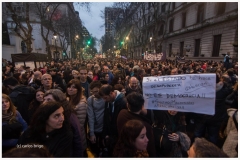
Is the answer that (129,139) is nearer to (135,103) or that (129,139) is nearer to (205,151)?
(135,103)

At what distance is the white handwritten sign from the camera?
7.76 ft

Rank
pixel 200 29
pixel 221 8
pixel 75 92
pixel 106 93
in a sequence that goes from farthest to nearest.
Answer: pixel 200 29 → pixel 221 8 → pixel 75 92 → pixel 106 93

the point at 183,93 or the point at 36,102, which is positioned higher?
the point at 183,93

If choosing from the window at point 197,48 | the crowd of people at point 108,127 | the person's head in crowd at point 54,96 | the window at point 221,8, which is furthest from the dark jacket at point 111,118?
the window at point 197,48

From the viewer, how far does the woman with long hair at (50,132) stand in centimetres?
185

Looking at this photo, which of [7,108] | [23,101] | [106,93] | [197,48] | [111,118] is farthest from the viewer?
[197,48]

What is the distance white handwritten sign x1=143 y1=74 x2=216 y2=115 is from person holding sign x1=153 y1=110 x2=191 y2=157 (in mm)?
141

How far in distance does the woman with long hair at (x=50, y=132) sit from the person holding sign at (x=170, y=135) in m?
1.20

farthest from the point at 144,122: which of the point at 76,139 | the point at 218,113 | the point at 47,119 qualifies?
the point at 218,113

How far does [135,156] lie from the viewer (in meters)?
1.79

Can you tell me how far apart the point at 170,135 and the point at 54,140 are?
1460 millimetres

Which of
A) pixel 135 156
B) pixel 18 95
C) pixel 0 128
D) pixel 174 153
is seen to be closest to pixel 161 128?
pixel 174 153

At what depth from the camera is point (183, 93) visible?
248cm

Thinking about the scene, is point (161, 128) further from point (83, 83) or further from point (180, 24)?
point (180, 24)
